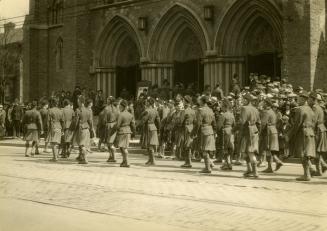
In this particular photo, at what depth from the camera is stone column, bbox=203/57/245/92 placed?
77.6ft

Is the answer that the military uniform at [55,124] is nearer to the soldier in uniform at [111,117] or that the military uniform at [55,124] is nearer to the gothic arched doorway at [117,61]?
the soldier in uniform at [111,117]

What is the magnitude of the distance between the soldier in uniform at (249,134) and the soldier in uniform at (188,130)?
2.50 m

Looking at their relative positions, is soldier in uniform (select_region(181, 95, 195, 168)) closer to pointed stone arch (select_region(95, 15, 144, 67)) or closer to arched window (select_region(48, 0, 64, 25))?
pointed stone arch (select_region(95, 15, 144, 67))

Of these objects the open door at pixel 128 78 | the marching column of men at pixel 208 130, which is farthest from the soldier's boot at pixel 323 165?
the open door at pixel 128 78

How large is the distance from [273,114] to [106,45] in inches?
643

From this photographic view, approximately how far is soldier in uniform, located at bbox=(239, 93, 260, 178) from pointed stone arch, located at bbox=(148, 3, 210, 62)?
11.1 metres

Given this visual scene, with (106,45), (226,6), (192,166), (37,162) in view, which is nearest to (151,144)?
(192,166)

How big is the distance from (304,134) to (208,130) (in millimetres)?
2531

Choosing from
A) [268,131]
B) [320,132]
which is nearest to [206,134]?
[268,131]

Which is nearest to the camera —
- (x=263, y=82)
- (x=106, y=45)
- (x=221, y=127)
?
(x=221, y=127)

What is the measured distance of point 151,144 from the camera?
632 inches

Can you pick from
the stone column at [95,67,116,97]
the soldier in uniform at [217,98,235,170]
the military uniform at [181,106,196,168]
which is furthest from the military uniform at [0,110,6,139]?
the soldier in uniform at [217,98,235,170]

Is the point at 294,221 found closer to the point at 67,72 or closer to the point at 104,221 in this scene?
the point at 104,221

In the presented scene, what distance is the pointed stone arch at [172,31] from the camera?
24469mm
